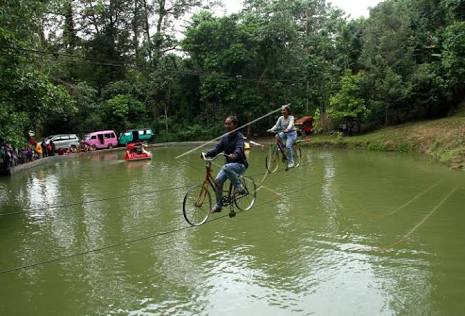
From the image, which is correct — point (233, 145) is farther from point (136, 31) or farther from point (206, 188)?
point (136, 31)

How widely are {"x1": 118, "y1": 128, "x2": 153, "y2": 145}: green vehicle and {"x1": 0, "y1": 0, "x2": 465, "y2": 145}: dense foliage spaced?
119 cm

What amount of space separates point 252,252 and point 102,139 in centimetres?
3031

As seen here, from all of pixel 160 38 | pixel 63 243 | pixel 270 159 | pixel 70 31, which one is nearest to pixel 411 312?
pixel 270 159

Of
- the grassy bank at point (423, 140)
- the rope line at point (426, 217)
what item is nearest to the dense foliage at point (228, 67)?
the grassy bank at point (423, 140)

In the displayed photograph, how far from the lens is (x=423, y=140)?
2653 centimetres

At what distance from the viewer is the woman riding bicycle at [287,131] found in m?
13.5

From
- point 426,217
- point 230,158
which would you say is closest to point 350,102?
point 426,217

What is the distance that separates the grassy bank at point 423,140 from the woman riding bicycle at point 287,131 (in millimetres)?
10364

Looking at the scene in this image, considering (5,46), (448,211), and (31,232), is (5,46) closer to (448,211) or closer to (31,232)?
(31,232)

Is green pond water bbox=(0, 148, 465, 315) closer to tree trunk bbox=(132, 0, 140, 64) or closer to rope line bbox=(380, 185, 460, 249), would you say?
rope line bbox=(380, 185, 460, 249)

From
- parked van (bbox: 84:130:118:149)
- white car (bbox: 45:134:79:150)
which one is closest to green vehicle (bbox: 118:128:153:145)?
parked van (bbox: 84:130:118:149)

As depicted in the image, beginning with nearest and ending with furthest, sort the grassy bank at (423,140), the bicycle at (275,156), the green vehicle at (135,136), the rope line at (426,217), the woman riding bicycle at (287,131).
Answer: the rope line at (426,217)
the woman riding bicycle at (287,131)
the bicycle at (275,156)
the grassy bank at (423,140)
the green vehicle at (135,136)

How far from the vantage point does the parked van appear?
3875 centimetres

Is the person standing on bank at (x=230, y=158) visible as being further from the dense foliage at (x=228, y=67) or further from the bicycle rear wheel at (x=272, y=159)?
the dense foliage at (x=228, y=67)
